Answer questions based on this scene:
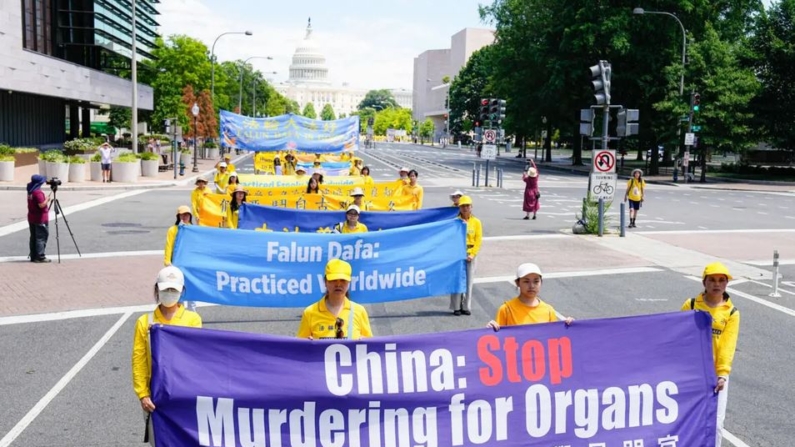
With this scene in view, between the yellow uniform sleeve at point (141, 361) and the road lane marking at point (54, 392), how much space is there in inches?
81.4

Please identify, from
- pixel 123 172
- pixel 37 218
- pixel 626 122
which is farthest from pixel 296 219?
pixel 123 172

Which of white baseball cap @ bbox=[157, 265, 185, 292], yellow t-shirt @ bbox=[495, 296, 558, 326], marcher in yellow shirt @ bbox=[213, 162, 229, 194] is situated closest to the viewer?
white baseball cap @ bbox=[157, 265, 185, 292]

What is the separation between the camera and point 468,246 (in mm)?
11055

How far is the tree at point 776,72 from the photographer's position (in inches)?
1907

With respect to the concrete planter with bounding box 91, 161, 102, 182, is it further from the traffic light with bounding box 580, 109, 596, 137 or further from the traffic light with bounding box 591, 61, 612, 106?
the traffic light with bounding box 591, 61, 612, 106

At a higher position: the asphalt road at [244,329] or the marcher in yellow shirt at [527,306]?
the marcher in yellow shirt at [527,306]

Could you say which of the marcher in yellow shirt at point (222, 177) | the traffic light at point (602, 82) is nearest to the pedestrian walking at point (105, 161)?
the marcher in yellow shirt at point (222, 177)

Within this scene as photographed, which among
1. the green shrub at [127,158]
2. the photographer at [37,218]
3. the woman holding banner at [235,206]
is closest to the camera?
the woman holding banner at [235,206]

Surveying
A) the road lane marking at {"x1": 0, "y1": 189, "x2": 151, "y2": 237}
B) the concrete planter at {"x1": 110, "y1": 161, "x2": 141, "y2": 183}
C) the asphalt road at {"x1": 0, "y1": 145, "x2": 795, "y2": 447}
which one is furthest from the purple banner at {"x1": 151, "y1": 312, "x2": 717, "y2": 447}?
the concrete planter at {"x1": 110, "y1": 161, "x2": 141, "y2": 183}

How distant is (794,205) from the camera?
33156mm

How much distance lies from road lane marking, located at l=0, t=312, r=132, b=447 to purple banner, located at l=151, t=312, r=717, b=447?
2369mm

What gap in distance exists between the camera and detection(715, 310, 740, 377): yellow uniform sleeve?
235 inches

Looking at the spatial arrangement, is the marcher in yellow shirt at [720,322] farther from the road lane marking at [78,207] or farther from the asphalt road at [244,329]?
the road lane marking at [78,207]

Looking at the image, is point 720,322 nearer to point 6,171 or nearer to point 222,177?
point 222,177
